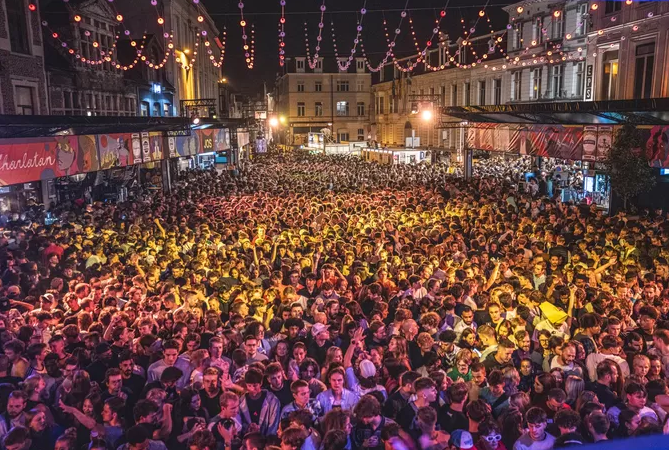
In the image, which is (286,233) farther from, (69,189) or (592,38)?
(592,38)

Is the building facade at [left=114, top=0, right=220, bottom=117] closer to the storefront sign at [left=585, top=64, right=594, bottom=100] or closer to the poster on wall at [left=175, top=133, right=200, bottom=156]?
the poster on wall at [left=175, top=133, right=200, bottom=156]

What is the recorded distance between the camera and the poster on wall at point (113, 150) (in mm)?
15945

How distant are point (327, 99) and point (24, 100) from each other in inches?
2059

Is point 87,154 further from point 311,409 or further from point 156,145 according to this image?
point 311,409

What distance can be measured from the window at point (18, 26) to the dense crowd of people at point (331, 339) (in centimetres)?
1148

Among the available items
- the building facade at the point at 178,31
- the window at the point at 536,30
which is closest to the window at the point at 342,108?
the building facade at the point at 178,31

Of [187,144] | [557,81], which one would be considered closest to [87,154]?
[187,144]

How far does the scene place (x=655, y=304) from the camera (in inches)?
312

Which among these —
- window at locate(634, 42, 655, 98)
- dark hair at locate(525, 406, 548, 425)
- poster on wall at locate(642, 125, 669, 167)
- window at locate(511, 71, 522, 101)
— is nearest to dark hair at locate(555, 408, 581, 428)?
dark hair at locate(525, 406, 548, 425)

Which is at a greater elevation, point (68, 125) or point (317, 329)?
point (68, 125)

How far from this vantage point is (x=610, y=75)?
75.3 ft

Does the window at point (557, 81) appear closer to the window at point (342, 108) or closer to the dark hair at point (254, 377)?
the dark hair at point (254, 377)

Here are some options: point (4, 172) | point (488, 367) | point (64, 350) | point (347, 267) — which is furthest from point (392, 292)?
point (4, 172)

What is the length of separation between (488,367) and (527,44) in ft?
105
